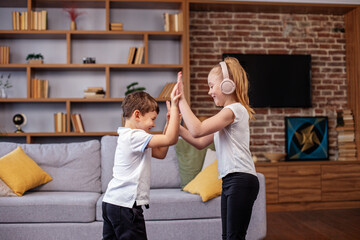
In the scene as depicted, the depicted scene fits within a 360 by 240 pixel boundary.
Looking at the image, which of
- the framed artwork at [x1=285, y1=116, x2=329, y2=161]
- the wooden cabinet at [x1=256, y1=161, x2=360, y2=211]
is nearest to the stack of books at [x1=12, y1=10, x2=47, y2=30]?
the wooden cabinet at [x1=256, y1=161, x2=360, y2=211]

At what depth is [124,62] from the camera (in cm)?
495

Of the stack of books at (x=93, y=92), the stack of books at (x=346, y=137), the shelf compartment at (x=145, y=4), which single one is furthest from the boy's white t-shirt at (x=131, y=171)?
the stack of books at (x=346, y=137)

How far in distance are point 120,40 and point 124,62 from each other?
282 millimetres

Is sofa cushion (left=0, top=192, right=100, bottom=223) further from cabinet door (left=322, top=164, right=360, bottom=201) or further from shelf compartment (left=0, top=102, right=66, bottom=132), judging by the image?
cabinet door (left=322, top=164, right=360, bottom=201)

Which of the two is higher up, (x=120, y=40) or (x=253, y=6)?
(x=253, y=6)

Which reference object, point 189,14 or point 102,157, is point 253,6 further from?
point 102,157

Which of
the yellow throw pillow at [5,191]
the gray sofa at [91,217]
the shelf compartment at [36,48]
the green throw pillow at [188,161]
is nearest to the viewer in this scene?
the gray sofa at [91,217]

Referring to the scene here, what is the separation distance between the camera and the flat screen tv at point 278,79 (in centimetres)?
498

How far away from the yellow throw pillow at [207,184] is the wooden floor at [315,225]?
787mm

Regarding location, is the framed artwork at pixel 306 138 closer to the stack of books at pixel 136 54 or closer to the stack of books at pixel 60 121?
the stack of books at pixel 136 54

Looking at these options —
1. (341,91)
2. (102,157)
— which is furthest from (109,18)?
(341,91)

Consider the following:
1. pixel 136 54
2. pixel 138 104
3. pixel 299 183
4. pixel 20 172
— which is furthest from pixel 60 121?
pixel 138 104

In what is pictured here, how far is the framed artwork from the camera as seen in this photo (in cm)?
502

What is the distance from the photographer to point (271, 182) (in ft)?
14.5
